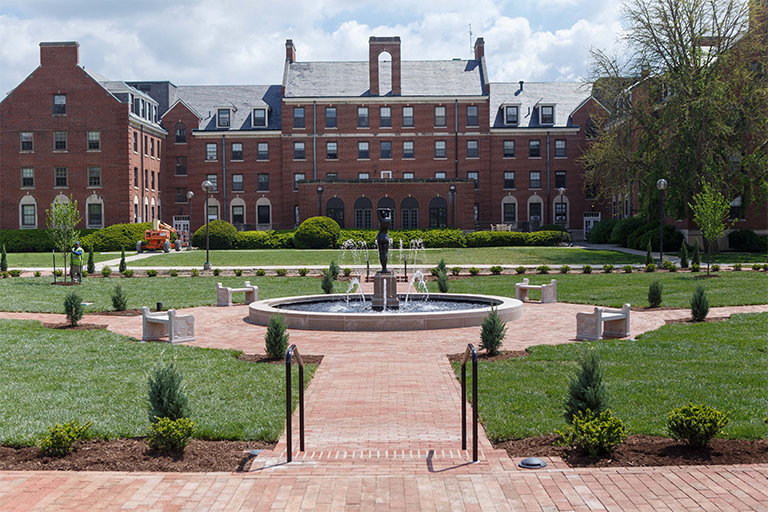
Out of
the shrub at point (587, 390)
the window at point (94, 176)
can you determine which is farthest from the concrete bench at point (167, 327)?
the window at point (94, 176)

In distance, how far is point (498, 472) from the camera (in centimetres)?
600

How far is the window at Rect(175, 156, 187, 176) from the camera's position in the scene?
60.8 m

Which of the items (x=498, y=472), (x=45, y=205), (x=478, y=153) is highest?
(x=478, y=153)

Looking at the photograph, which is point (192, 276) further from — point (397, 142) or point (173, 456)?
point (397, 142)

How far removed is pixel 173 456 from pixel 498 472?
121 inches

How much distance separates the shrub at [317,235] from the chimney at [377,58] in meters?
17.7

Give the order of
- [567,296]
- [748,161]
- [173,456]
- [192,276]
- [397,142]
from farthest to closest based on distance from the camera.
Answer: [397,142] → [748,161] → [192,276] → [567,296] → [173,456]

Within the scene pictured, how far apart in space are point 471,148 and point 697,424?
5427cm

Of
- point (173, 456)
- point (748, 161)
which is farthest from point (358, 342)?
point (748, 161)

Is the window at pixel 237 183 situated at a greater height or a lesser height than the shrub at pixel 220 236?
greater

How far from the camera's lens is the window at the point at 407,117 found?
194 feet

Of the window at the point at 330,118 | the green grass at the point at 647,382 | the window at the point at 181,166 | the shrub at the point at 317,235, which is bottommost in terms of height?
the green grass at the point at 647,382

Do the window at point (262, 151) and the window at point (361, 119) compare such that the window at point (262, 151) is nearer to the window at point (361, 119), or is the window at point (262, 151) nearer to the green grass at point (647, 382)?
the window at point (361, 119)

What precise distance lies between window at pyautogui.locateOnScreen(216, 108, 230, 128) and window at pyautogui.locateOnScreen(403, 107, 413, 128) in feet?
52.7
